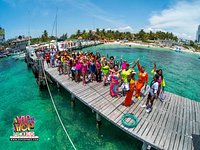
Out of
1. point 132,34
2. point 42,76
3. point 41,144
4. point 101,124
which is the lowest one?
point 41,144

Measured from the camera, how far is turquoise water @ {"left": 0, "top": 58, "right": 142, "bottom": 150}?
26.3 ft

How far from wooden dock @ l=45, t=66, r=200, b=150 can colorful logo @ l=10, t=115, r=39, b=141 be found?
11.9ft

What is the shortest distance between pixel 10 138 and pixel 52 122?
2.65 metres

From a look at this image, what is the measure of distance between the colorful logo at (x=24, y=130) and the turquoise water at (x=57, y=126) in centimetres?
26

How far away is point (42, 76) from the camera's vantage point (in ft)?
49.1

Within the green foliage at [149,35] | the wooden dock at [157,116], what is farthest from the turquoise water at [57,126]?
the green foliage at [149,35]

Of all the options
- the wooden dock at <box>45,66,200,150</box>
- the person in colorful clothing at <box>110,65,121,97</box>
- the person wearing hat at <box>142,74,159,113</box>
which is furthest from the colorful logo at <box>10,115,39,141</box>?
the person wearing hat at <box>142,74,159,113</box>

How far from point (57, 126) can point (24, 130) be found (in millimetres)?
2107

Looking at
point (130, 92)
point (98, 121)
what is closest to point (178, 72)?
point (130, 92)

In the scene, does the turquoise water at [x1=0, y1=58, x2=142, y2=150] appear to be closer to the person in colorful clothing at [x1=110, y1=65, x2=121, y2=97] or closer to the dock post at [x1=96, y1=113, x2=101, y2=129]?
the dock post at [x1=96, y1=113, x2=101, y2=129]

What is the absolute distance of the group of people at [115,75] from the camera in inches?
317

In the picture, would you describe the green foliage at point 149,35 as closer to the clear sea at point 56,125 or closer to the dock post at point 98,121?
the clear sea at point 56,125

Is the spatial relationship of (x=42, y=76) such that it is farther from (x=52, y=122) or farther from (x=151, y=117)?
(x=151, y=117)

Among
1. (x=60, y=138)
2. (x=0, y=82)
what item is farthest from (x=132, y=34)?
(x=60, y=138)
